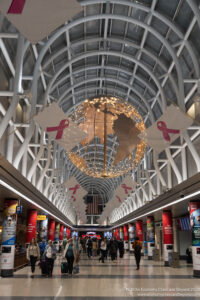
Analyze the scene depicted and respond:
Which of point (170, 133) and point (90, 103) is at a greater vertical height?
point (90, 103)

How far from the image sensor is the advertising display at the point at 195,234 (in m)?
14.7

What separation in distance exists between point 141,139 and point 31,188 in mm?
7322

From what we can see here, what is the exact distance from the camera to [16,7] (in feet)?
17.0

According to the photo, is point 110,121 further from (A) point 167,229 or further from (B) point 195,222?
(A) point 167,229

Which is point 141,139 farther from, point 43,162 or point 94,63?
point 43,162

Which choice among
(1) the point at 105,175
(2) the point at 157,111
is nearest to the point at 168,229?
(2) the point at 157,111

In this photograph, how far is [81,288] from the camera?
10211 mm

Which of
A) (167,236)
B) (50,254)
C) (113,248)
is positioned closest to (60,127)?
(50,254)

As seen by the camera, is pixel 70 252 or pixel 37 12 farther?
pixel 70 252

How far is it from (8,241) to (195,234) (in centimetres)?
921

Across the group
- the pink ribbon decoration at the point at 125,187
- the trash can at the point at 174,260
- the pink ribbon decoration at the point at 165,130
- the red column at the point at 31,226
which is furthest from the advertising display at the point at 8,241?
the trash can at the point at 174,260

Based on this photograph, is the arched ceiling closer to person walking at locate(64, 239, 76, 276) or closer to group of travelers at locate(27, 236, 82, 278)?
person walking at locate(64, 239, 76, 276)

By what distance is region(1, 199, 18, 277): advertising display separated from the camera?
14492 millimetres

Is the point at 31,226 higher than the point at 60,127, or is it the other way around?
the point at 60,127
